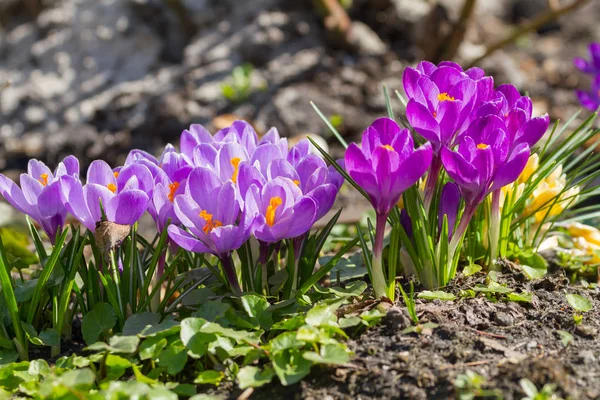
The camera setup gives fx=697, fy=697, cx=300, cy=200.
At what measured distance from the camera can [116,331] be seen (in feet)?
5.26

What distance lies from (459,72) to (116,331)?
0.98m

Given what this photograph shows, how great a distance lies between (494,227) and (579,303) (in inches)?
10.7

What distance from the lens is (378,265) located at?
155cm

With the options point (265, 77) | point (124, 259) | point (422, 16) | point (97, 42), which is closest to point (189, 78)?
point (265, 77)

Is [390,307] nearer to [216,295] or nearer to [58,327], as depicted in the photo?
[216,295]

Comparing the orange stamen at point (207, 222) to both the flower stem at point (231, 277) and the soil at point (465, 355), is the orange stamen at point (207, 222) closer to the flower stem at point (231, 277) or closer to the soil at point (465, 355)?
the flower stem at point (231, 277)

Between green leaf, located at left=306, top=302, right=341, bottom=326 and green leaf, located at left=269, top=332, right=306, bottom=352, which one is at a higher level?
green leaf, located at left=306, top=302, right=341, bottom=326

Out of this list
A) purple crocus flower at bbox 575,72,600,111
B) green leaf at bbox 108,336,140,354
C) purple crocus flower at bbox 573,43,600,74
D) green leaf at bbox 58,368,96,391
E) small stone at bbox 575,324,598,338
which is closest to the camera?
green leaf at bbox 58,368,96,391

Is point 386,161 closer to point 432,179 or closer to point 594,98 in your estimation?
point 432,179

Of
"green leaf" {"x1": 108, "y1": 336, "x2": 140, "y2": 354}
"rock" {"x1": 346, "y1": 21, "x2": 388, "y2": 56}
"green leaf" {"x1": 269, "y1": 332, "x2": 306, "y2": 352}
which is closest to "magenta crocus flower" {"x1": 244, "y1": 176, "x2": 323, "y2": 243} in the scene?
"green leaf" {"x1": 269, "y1": 332, "x2": 306, "y2": 352}

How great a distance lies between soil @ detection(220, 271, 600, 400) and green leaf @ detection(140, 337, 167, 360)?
17 centimetres

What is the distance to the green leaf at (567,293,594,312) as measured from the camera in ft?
4.96

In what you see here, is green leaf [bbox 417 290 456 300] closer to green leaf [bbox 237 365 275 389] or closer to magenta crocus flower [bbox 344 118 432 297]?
magenta crocus flower [bbox 344 118 432 297]

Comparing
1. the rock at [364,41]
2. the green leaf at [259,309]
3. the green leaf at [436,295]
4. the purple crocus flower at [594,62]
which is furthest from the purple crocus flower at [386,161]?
the rock at [364,41]
